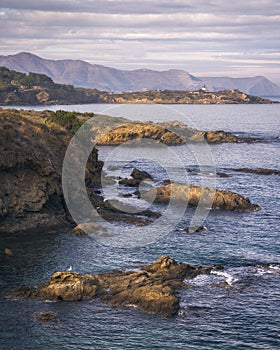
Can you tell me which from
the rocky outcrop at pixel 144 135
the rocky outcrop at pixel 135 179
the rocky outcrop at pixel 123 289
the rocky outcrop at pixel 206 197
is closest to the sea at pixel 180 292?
the rocky outcrop at pixel 123 289

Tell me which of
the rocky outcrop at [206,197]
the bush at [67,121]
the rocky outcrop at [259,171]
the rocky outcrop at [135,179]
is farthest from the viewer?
the rocky outcrop at [259,171]

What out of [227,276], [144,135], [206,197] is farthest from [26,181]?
[144,135]

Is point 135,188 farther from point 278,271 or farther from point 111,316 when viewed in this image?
point 111,316

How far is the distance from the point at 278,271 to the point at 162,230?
21.8 metres

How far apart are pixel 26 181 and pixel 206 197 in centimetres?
3320

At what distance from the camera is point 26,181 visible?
79750 mm

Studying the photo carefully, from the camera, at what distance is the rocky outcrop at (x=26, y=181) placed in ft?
251

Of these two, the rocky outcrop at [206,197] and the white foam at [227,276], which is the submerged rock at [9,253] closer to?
the white foam at [227,276]

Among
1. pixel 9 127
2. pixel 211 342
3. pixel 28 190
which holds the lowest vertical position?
pixel 211 342

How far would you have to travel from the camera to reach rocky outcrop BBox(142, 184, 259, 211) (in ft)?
302

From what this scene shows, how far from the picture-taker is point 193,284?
5688 cm

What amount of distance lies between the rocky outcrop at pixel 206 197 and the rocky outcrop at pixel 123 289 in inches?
1382

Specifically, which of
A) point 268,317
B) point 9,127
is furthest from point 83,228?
point 268,317

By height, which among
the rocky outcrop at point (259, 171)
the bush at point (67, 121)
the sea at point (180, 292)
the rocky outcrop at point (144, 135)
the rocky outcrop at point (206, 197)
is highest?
the bush at point (67, 121)
